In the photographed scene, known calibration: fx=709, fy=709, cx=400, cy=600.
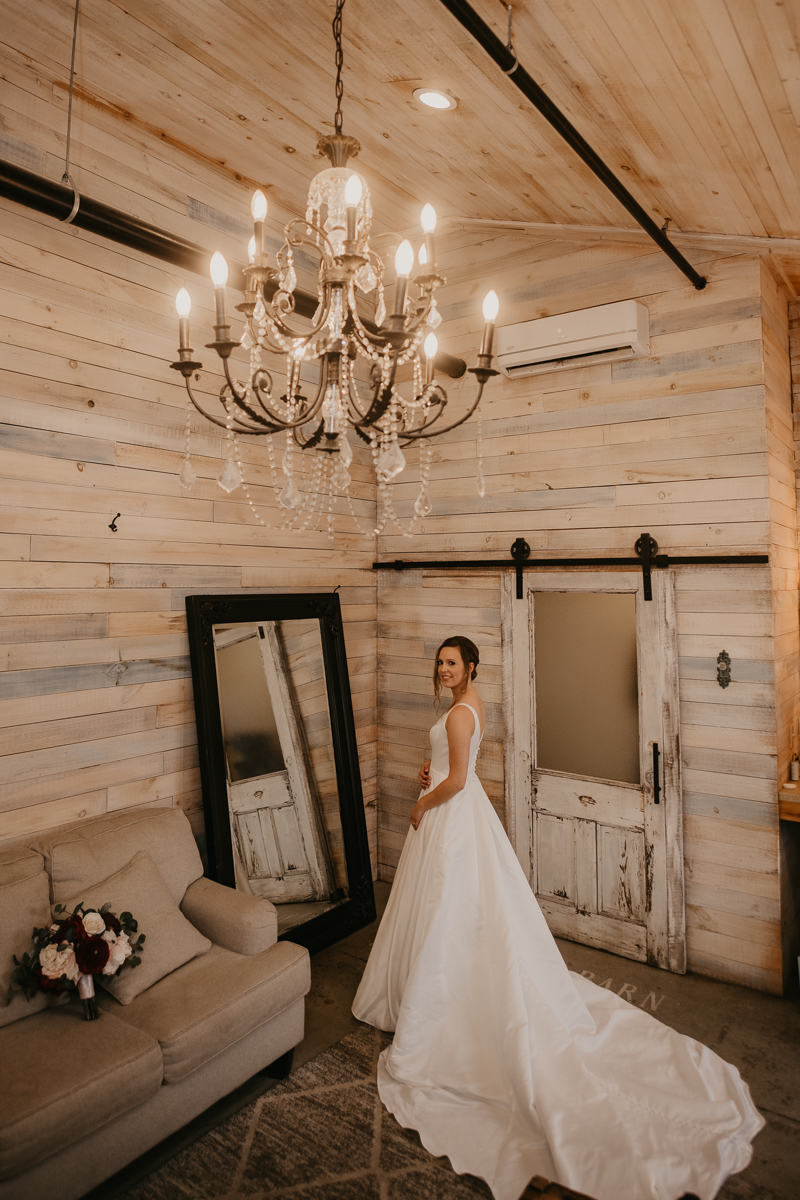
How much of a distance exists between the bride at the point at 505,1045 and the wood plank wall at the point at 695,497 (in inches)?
35.3

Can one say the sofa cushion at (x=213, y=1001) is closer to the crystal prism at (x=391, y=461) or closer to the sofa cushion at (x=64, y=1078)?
the sofa cushion at (x=64, y=1078)

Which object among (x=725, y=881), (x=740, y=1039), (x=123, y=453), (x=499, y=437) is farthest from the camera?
(x=499, y=437)

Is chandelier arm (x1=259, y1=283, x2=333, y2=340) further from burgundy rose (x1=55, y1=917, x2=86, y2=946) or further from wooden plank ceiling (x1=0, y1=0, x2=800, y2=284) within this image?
burgundy rose (x1=55, y1=917, x2=86, y2=946)

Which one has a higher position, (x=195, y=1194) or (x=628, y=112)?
(x=628, y=112)

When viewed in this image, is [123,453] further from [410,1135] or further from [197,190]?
[410,1135]

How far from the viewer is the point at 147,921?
260 centimetres

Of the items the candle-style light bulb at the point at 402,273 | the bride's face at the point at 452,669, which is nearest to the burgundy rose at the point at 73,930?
the bride's face at the point at 452,669

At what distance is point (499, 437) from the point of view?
409 centimetres

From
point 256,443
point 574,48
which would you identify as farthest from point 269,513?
point 574,48

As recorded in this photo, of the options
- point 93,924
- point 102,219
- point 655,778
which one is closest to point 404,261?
point 102,219

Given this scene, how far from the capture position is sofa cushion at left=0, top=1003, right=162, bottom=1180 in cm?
184

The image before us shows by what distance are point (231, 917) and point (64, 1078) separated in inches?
32.9

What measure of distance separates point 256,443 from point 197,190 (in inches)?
47.8

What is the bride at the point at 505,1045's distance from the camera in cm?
220
